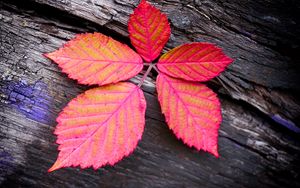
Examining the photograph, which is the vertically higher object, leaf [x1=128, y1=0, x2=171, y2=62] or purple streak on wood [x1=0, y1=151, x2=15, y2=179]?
leaf [x1=128, y1=0, x2=171, y2=62]

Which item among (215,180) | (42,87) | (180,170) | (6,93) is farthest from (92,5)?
(215,180)

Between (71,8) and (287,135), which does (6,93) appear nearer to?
(71,8)

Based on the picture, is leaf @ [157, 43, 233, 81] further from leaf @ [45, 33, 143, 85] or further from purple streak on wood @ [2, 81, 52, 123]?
purple streak on wood @ [2, 81, 52, 123]

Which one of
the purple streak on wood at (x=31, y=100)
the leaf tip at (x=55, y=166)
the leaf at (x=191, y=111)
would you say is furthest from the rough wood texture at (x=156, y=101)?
the leaf tip at (x=55, y=166)

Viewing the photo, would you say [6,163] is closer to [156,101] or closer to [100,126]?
[100,126]

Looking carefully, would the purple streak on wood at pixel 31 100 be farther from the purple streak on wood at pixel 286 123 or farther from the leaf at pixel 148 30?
the purple streak on wood at pixel 286 123

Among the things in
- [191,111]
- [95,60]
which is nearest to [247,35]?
[191,111]

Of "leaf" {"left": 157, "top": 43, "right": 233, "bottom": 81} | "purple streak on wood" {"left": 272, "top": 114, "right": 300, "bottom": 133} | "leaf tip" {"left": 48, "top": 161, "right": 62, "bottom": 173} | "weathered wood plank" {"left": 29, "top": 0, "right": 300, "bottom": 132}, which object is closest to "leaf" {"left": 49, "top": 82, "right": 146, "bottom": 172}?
"leaf tip" {"left": 48, "top": 161, "right": 62, "bottom": 173}
